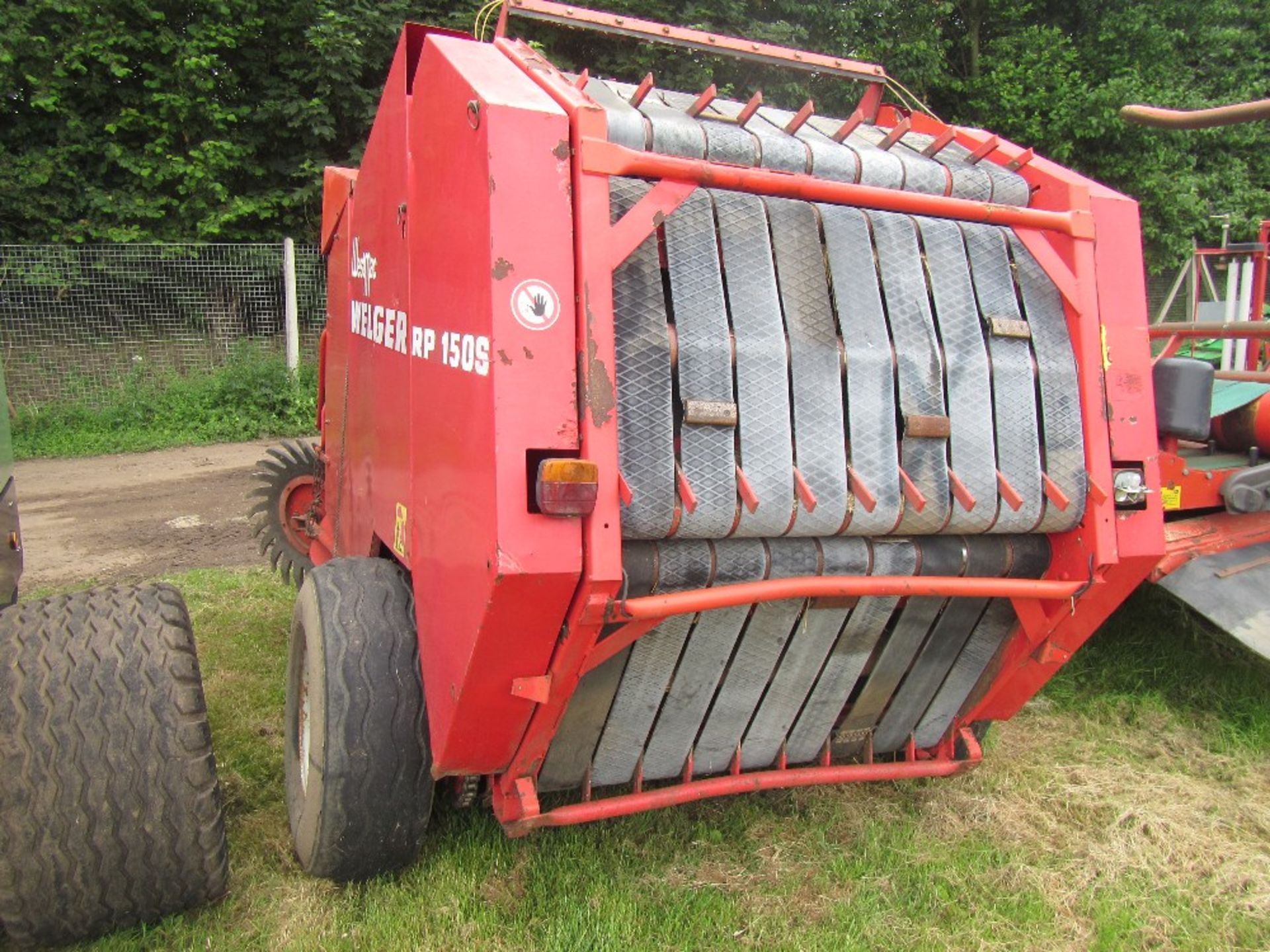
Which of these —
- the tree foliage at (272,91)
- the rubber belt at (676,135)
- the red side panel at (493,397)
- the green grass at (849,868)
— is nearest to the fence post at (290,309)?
the tree foliage at (272,91)

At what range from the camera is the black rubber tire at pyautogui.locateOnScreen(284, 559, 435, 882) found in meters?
2.56

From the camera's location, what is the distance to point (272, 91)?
13.0 meters

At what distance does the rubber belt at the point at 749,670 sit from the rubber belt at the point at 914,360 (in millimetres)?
284

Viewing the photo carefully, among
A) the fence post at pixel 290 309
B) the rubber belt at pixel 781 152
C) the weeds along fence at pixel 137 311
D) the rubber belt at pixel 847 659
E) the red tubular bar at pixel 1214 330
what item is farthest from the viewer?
the fence post at pixel 290 309

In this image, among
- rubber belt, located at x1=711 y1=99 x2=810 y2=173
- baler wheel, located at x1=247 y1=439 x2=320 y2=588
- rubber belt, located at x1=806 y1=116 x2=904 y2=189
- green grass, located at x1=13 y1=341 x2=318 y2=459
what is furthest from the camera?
green grass, located at x1=13 y1=341 x2=318 y2=459

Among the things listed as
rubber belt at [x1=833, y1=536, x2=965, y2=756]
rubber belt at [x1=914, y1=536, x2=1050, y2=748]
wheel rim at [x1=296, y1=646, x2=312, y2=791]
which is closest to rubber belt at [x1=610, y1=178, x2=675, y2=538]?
rubber belt at [x1=833, y1=536, x2=965, y2=756]

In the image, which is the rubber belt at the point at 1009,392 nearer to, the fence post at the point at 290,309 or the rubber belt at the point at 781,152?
the rubber belt at the point at 781,152

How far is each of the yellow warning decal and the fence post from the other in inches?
384

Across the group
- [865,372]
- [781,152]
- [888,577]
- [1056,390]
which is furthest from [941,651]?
[781,152]

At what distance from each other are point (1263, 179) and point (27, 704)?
795 inches

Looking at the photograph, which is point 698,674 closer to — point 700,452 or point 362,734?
point 700,452

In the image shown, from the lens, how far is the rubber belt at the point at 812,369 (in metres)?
2.40

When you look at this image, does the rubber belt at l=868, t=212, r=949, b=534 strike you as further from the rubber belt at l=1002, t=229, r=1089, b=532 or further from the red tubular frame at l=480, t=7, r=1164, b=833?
the rubber belt at l=1002, t=229, r=1089, b=532

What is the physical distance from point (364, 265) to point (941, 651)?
2.36 m
